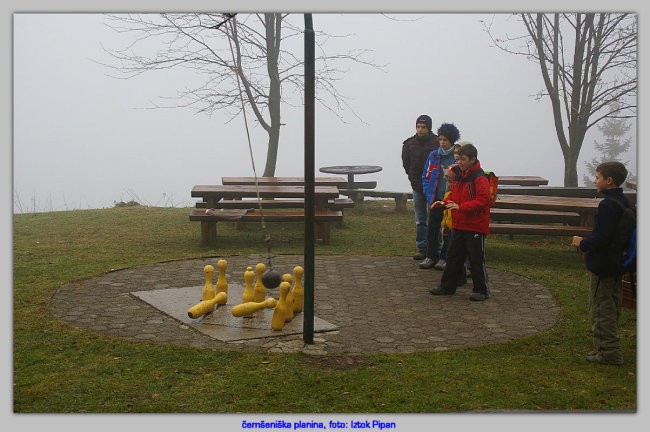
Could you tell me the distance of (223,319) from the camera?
702 cm

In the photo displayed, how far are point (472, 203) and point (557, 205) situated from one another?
3013 millimetres

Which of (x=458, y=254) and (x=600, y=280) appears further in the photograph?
(x=458, y=254)

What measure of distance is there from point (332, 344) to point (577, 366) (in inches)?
73.2

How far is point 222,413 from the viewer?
4.88 meters

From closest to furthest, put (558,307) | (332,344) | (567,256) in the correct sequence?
(332,344), (558,307), (567,256)

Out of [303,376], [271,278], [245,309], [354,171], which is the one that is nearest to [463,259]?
[271,278]

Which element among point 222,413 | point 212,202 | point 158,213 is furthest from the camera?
point 158,213

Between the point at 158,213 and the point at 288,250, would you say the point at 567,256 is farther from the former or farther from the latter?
the point at 158,213

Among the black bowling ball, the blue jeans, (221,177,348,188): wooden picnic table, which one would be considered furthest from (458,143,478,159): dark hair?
(221,177,348,188): wooden picnic table

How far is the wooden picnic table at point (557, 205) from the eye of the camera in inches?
406

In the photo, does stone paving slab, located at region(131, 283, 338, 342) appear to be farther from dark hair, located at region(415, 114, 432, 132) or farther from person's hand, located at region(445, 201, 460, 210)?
dark hair, located at region(415, 114, 432, 132)

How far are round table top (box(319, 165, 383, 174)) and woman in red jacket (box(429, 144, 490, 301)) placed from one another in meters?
6.91

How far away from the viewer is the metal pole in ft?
19.5

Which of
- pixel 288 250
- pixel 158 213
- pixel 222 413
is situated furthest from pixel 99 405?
pixel 158 213
